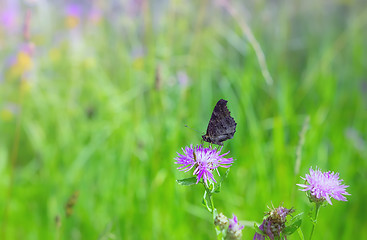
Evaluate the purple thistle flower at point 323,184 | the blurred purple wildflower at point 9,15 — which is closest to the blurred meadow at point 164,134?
the blurred purple wildflower at point 9,15

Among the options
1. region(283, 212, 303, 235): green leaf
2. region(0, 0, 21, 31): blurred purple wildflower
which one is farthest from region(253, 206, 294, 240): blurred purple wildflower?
region(0, 0, 21, 31): blurred purple wildflower

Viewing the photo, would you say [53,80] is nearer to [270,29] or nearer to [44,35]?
[44,35]

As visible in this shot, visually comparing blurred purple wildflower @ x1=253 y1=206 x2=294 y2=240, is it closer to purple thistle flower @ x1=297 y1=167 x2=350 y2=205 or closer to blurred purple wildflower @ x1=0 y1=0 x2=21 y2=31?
purple thistle flower @ x1=297 y1=167 x2=350 y2=205

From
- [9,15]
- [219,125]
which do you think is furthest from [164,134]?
[9,15]

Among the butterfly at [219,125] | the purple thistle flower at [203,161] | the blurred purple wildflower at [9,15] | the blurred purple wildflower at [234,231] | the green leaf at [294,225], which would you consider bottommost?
the blurred purple wildflower at [234,231]

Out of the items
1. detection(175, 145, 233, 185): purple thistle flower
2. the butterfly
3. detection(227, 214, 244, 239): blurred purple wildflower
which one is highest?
the butterfly

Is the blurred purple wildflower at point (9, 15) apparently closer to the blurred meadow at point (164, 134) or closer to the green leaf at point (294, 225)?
the blurred meadow at point (164, 134)
